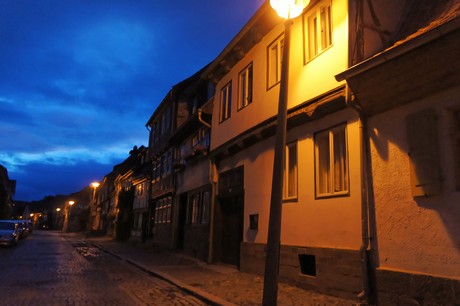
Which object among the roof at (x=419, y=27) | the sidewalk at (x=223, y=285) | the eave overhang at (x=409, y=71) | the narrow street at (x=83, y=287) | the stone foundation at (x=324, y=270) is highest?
the roof at (x=419, y=27)

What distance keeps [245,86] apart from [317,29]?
4.49 metres

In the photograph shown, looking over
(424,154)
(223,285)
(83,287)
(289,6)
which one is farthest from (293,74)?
(83,287)

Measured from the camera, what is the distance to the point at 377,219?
25.4 ft

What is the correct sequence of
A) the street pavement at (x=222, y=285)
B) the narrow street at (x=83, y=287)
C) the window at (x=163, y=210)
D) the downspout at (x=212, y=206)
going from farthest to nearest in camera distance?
1. the window at (x=163, y=210)
2. the downspout at (x=212, y=206)
3. the narrow street at (x=83, y=287)
4. the street pavement at (x=222, y=285)

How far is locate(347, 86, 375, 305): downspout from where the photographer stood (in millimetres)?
7629

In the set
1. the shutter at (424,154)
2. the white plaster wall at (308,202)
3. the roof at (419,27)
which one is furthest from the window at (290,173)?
the shutter at (424,154)

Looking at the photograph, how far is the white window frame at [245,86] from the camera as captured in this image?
46.2 feet

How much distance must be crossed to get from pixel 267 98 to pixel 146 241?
19593 millimetres

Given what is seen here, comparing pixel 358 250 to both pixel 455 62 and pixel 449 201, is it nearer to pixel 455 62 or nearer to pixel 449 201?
pixel 449 201

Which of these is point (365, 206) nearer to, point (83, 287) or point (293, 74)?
point (293, 74)

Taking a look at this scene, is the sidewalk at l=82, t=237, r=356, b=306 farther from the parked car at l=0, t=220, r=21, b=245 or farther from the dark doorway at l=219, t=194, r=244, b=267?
the parked car at l=0, t=220, r=21, b=245

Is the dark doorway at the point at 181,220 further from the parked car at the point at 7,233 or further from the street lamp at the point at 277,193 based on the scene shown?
the street lamp at the point at 277,193

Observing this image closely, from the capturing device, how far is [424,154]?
6.83 m

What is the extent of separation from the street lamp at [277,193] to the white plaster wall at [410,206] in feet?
7.03
